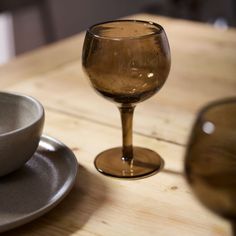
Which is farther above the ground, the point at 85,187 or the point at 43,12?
the point at 85,187

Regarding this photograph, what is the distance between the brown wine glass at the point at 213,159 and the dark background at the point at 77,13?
1.69 meters

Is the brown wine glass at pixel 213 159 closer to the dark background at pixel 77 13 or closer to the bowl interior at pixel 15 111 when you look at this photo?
the bowl interior at pixel 15 111

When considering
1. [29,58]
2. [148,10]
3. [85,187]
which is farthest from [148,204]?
[148,10]

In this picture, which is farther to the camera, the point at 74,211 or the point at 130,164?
the point at 130,164

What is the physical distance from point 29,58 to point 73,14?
166 cm

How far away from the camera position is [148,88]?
0.67 m

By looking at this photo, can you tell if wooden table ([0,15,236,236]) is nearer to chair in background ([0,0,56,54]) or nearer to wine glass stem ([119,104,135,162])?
wine glass stem ([119,104,135,162])

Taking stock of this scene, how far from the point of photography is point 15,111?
72cm

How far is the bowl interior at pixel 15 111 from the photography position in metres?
0.70

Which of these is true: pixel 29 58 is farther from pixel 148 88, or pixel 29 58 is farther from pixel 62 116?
pixel 148 88

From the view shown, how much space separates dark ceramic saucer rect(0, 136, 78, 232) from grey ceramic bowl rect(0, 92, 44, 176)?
2cm

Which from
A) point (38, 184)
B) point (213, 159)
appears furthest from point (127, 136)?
point (213, 159)

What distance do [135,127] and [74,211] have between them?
26cm

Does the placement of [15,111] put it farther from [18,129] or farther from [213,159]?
[213,159]
